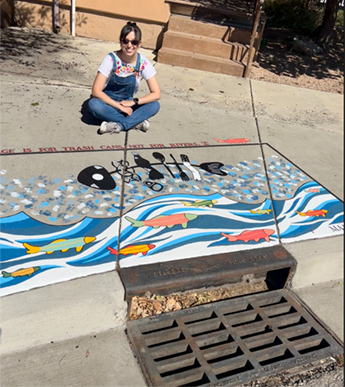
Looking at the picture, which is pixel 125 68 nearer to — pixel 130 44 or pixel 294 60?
pixel 130 44

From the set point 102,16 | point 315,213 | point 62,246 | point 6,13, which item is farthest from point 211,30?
point 62,246

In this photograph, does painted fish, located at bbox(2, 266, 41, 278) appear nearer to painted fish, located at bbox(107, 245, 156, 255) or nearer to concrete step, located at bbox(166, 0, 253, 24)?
painted fish, located at bbox(107, 245, 156, 255)

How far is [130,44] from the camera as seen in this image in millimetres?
3916

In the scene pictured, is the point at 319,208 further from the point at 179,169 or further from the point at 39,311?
the point at 39,311

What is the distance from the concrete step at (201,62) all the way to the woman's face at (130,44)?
2.85 metres

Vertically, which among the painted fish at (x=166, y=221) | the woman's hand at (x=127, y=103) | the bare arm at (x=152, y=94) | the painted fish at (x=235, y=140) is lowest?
the painted fish at (x=166, y=221)

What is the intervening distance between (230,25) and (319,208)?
467cm

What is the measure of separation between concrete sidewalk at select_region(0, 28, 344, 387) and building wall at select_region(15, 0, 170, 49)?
31 centimetres

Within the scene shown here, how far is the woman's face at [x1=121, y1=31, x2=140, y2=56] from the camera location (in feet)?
12.7

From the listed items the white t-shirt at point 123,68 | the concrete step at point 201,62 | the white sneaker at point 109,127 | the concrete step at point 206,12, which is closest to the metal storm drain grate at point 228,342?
the white sneaker at point 109,127

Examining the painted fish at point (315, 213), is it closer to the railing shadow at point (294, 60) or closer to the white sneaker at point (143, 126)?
the white sneaker at point (143, 126)

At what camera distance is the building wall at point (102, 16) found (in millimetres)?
7258

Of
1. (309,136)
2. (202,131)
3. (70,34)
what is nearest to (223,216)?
(202,131)

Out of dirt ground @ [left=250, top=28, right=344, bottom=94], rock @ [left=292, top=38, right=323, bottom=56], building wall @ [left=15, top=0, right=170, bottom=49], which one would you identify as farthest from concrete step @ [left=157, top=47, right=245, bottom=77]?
rock @ [left=292, top=38, right=323, bottom=56]
